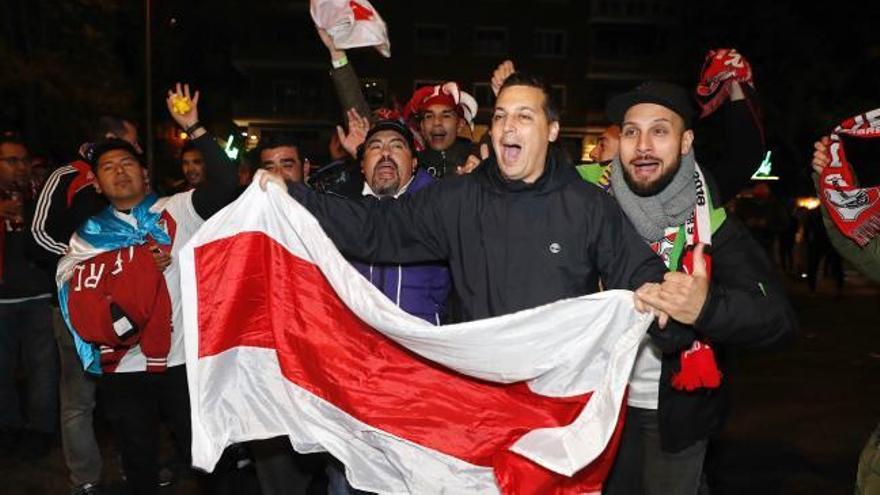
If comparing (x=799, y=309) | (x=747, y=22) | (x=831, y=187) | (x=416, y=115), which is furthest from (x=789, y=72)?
(x=831, y=187)

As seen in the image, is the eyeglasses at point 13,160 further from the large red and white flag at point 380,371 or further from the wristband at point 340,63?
the large red and white flag at point 380,371

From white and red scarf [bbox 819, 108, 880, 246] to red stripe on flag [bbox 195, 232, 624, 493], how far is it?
4.03 ft

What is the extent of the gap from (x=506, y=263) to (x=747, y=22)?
2567 centimetres

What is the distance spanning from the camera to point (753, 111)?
4.18m

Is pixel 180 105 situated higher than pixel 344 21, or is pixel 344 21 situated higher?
pixel 344 21

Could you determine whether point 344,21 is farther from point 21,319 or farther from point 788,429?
point 788,429

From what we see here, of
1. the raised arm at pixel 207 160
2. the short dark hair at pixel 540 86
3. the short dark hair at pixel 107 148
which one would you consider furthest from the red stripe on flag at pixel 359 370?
the short dark hair at pixel 107 148

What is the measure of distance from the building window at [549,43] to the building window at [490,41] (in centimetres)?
172

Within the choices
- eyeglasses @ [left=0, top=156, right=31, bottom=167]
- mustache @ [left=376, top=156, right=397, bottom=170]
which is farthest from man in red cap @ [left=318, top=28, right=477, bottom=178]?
eyeglasses @ [left=0, top=156, right=31, bottom=167]

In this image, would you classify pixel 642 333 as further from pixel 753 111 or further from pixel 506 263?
pixel 753 111

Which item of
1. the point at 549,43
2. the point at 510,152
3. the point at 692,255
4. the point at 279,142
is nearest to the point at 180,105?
the point at 279,142

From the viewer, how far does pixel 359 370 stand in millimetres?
3545

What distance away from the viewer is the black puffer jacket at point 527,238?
324cm

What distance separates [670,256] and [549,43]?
137 ft
